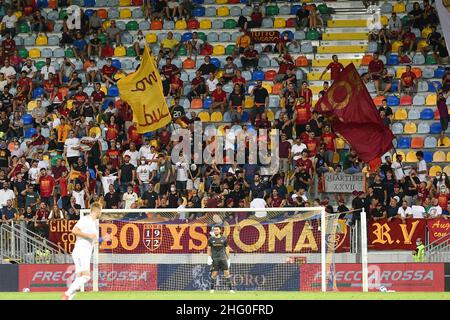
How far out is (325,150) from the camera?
32.2 metres

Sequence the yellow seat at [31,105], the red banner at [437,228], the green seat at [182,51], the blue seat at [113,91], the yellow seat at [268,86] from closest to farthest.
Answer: the red banner at [437,228] < the yellow seat at [268,86] < the yellow seat at [31,105] < the blue seat at [113,91] < the green seat at [182,51]

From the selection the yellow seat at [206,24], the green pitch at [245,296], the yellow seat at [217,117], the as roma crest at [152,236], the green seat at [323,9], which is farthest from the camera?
the yellow seat at [206,24]

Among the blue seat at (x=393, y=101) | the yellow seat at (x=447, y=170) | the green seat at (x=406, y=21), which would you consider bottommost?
the yellow seat at (x=447, y=170)

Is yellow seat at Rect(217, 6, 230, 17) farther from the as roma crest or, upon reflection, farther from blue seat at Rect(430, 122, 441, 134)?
the as roma crest

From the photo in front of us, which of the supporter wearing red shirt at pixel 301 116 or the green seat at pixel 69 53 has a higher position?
the green seat at pixel 69 53

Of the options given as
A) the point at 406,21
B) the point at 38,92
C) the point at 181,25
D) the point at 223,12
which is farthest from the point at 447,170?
the point at 38,92

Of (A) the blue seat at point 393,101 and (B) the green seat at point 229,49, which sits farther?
(B) the green seat at point 229,49

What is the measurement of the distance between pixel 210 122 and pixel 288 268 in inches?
358

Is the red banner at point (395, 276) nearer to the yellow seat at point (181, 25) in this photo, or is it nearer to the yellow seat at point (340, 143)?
the yellow seat at point (340, 143)

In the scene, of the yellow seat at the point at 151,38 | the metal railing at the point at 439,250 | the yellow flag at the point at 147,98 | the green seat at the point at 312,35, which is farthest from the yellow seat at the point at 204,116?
the metal railing at the point at 439,250

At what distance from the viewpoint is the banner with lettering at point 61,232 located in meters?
28.5

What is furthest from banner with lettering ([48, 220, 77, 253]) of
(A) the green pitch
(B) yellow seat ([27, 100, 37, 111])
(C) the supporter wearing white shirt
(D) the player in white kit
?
(B) yellow seat ([27, 100, 37, 111])

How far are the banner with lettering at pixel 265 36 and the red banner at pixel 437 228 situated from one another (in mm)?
10646
